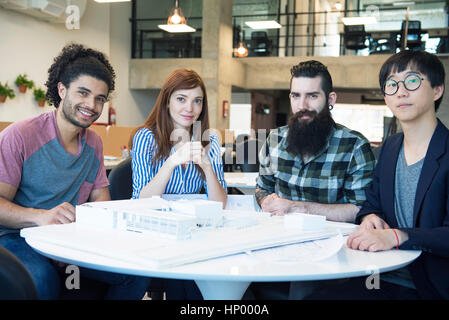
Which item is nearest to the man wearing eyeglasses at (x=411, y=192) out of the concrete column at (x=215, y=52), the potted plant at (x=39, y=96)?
the potted plant at (x=39, y=96)

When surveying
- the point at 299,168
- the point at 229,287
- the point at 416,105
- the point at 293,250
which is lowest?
the point at 229,287

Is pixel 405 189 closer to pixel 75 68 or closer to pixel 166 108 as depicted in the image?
pixel 166 108

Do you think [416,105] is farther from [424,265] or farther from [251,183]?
[251,183]

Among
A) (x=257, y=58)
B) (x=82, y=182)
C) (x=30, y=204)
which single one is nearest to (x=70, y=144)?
(x=82, y=182)

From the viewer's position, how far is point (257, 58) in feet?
37.6

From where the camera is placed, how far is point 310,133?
6.83ft

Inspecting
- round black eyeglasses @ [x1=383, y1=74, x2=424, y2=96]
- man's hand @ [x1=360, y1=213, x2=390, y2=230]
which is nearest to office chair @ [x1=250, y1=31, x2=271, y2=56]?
round black eyeglasses @ [x1=383, y1=74, x2=424, y2=96]

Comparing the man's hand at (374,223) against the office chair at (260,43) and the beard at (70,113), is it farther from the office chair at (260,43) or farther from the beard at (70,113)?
the office chair at (260,43)

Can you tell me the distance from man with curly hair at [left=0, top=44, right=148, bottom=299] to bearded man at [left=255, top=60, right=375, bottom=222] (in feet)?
2.53

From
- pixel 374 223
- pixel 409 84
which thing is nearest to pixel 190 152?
pixel 374 223

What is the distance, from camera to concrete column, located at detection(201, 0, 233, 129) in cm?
1058

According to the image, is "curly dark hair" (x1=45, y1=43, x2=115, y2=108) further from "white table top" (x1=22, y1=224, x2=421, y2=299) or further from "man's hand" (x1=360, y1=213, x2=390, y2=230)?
"man's hand" (x1=360, y1=213, x2=390, y2=230)

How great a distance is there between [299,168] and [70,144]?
1023 millimetres

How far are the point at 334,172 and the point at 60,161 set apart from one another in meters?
1.18
